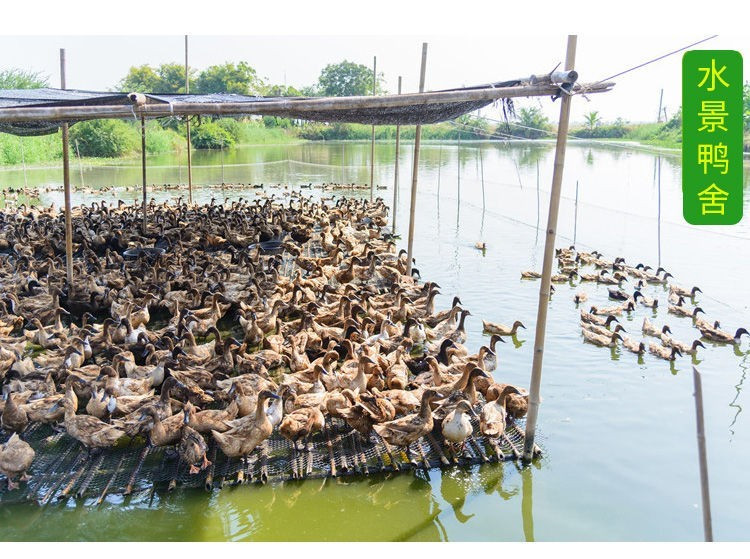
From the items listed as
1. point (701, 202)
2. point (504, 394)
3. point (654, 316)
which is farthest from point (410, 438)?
point (654, 316)

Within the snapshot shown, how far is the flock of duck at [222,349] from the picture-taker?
283 inches

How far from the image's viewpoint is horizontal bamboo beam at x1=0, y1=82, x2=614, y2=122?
21.4 feet

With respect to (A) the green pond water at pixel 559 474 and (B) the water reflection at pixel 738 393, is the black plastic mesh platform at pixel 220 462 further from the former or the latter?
(B) the water reflection at pixel 738 393

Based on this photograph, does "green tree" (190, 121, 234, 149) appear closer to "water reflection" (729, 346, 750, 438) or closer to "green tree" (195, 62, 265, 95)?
"green tree" (195, 62, 265, 95)

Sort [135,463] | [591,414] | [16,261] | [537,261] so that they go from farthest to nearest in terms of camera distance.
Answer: [537,261] < [16,261] < [591,414] < [135,463]

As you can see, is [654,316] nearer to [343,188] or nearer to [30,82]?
[343,188]

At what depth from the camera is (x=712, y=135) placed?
22.9 feet

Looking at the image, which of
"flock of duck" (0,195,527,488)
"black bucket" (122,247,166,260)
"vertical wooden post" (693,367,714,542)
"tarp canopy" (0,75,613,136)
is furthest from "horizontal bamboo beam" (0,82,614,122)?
"black bucket" (122,247,166,260)

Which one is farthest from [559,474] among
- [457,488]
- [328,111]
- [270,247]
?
[270,247]

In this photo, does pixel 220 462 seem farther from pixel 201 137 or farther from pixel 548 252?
pixel 201 137

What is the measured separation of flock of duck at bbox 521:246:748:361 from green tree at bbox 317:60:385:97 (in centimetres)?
7372

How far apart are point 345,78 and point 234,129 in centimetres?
3168

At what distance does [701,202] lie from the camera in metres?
7.34

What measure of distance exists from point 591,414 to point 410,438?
304cm
